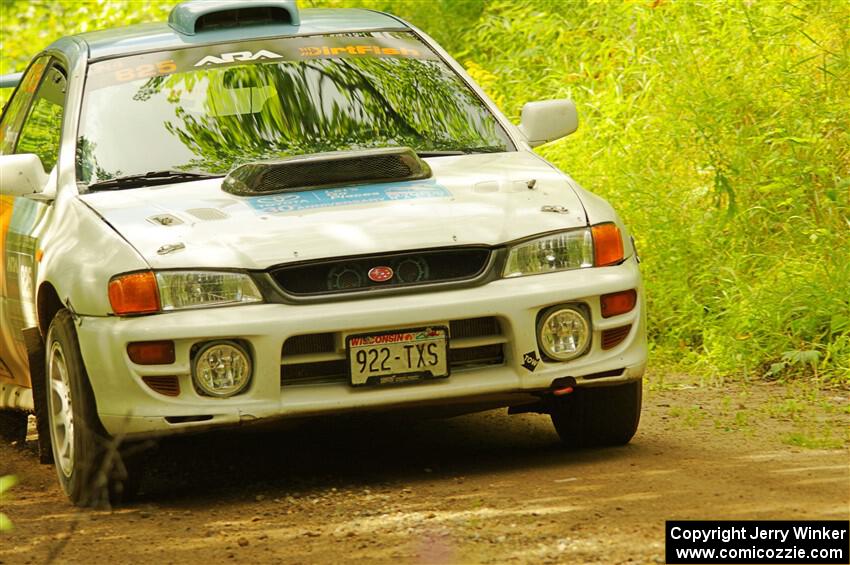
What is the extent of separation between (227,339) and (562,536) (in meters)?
1.39

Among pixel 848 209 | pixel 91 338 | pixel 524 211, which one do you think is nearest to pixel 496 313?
pixel 524 211

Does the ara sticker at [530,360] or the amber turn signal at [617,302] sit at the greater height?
the amber turn signal at [617,302]

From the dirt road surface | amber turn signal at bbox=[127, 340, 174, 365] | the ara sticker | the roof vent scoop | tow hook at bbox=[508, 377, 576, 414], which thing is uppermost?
the roof vent scoop

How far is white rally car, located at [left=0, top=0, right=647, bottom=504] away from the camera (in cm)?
541

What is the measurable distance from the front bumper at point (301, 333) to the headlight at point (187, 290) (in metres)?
0.03

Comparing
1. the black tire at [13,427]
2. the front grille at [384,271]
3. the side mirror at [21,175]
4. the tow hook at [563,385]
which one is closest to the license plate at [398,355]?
the front grille at [384,271]

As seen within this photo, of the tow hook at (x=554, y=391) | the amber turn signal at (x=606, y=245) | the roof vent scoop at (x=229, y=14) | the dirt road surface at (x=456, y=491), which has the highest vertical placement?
the roof vent scoop at (x=229, y=14)

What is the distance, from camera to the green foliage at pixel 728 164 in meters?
8.09

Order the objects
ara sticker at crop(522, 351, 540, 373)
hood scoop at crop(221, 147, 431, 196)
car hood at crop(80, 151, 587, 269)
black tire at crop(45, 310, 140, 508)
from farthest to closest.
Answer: hood scoop at crop(221, 147, 431, 196)
black tire at crop(45, 310, 140, 508)
ara sticker at crop(522, 351, 540, 373)
car hood at crop(80, 151, 587, 269)

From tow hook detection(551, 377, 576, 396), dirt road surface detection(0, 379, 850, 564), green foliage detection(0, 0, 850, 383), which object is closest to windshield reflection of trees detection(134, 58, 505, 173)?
dirt road surface detection(0, 379, 850, 564)

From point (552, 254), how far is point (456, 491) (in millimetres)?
903

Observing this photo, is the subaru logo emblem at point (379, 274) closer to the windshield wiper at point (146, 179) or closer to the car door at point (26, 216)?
the windshield wiper at point (146, 179)

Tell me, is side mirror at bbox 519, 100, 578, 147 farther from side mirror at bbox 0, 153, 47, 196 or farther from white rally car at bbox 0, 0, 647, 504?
side mirror at bbox 0, 153, 47, 196

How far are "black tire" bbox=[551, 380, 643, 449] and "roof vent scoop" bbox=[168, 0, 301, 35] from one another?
221 centimetres
